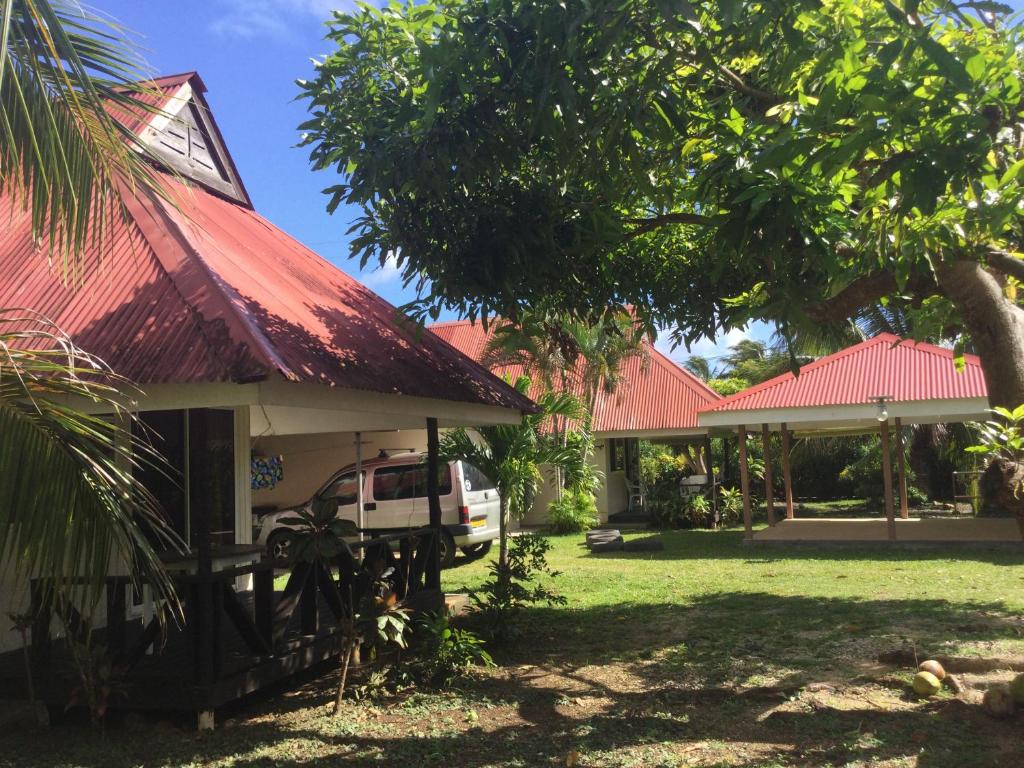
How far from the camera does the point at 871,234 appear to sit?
17.9 ft

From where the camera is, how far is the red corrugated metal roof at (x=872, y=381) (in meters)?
15.2

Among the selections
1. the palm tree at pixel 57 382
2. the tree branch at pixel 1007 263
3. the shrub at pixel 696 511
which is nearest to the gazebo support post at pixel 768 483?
the shrub at pixel 696 511

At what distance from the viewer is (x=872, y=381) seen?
1598cm

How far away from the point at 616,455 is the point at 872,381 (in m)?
10.2

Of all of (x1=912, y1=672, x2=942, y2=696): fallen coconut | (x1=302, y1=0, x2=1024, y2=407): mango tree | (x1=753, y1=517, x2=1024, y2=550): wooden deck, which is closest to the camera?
(x1=302, y1=0, x2=1024, y2=407): mango tree

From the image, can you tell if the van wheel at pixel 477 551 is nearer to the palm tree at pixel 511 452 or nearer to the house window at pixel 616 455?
the palm tree at pixel 511 452

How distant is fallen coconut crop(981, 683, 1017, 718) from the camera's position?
17.9ft

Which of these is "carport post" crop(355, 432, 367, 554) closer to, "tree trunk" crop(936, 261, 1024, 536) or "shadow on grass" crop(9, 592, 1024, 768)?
"shadow on grass" crop(9, 592, 1024, 768)

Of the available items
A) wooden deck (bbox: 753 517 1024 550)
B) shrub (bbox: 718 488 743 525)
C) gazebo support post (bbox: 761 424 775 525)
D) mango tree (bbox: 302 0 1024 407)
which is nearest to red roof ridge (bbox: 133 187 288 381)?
mango tree (bbox: 302 0 1024 407)

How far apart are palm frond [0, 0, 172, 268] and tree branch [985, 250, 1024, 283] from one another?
515cm

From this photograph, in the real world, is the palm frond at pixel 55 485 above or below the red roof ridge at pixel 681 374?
below

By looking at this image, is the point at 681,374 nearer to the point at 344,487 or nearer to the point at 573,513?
the point at 573,513

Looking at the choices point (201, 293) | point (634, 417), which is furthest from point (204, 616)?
point (634, 417)

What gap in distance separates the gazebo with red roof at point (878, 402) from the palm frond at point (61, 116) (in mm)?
12527
